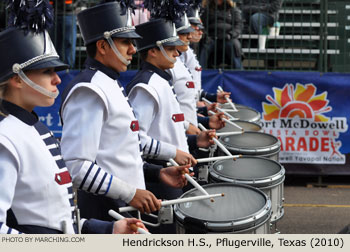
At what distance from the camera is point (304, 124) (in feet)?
25.2

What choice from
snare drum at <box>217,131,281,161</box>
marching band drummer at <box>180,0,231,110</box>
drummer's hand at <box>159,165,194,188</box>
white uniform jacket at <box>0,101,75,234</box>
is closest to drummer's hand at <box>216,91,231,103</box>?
marching band drummer at <box>180,0,231,110</box>

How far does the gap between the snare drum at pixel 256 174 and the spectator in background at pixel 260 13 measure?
4260 mm

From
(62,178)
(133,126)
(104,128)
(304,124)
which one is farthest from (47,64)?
(304,124)

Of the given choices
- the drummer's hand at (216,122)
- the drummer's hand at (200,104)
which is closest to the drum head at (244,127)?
the drummer's hand at (216,122)

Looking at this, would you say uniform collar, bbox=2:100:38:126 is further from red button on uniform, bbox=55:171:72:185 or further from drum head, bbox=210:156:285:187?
drum head, bbox=210:156:285:187

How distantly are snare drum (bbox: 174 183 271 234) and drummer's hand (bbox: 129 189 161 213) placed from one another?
0.14 meters

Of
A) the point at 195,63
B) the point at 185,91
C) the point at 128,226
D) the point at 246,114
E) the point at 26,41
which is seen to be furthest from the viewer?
the point at 195,63

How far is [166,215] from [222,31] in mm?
5327

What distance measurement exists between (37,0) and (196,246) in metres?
1.24

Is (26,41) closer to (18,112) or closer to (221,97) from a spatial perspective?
(18,112)

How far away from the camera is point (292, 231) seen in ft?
19.9

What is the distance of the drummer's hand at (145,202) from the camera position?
9.75 feet

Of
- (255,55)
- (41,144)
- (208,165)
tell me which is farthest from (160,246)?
(255,55)

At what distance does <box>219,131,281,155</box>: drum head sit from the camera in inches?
177
